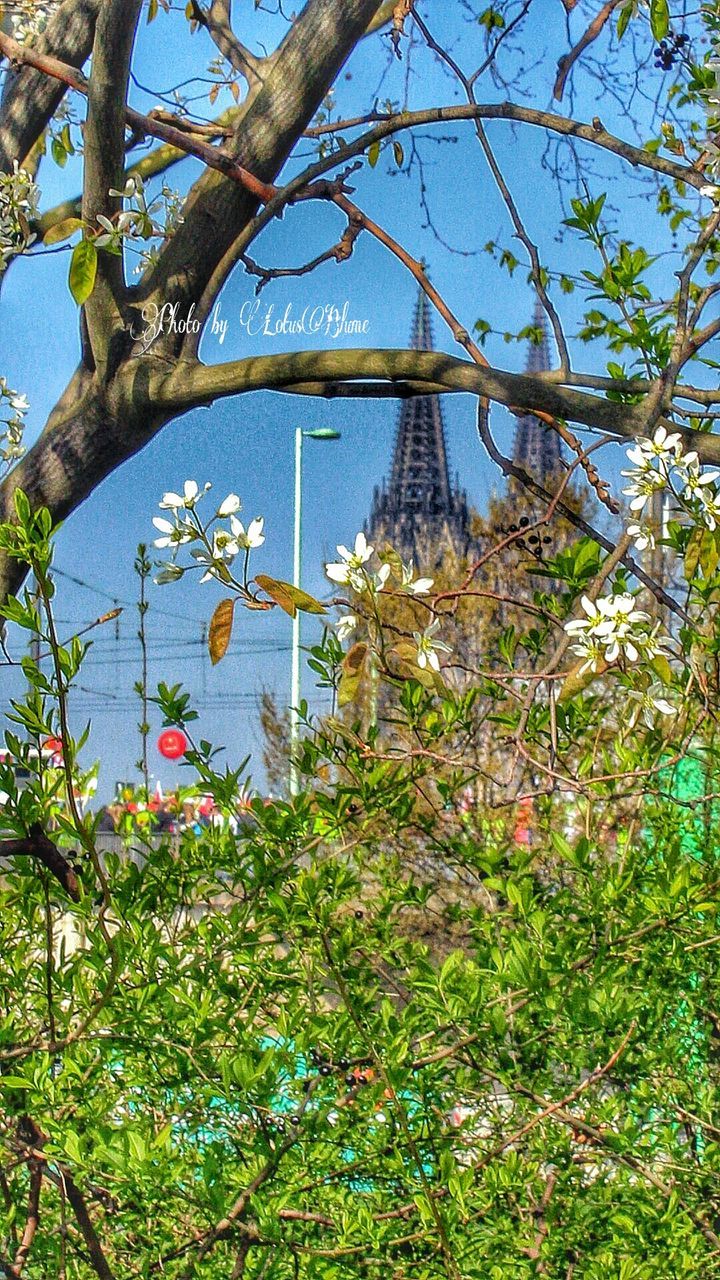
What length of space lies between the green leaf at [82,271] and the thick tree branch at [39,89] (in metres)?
0.77

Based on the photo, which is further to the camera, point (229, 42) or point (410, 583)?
point (229, 42)

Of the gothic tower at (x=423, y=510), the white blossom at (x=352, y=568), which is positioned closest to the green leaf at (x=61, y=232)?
the white blossom at (x=352, y=568)

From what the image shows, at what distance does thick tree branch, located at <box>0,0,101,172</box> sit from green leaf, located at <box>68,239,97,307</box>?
0.77 metres

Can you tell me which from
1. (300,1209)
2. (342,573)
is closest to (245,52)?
(342,573)

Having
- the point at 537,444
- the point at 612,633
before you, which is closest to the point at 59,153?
the point at 612,633

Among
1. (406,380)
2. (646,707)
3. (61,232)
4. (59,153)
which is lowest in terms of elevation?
(646,707)

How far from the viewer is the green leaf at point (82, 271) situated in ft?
3.76

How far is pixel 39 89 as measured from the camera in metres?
1.83

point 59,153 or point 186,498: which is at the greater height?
point 59,153

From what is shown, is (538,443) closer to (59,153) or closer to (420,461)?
(420,461)

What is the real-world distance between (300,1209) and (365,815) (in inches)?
11.9

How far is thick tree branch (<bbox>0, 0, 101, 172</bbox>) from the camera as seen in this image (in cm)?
183

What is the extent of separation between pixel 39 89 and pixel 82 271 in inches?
34.2

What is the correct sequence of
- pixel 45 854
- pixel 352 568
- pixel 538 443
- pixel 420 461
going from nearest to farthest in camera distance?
pixel 45 854 < pixel 352 568 < pixel 538 443 < pixel 420 461
